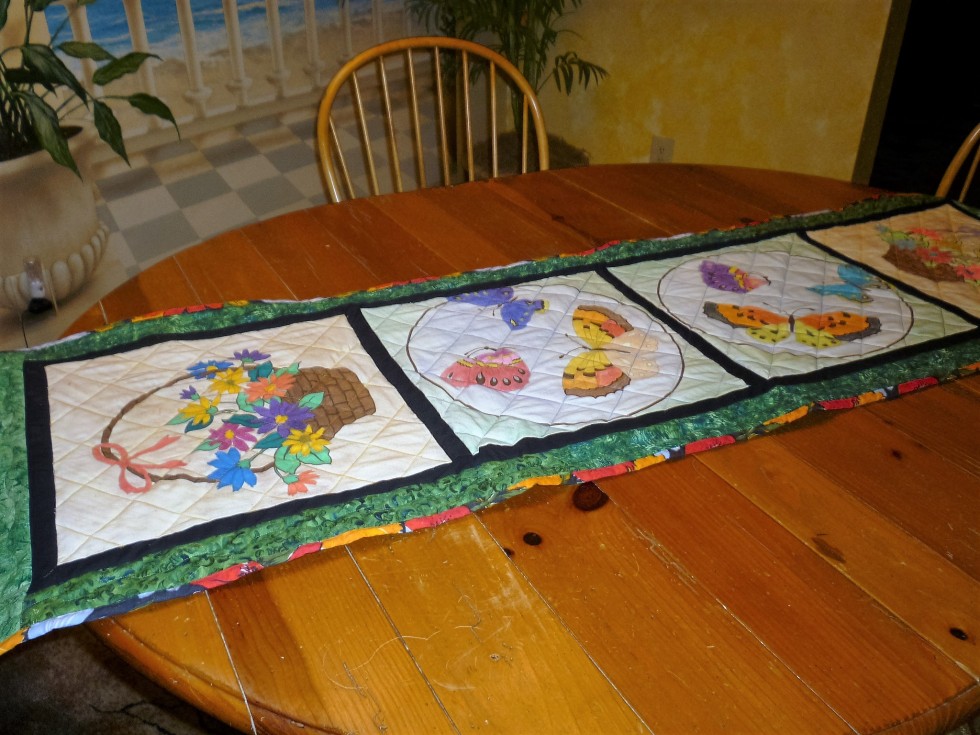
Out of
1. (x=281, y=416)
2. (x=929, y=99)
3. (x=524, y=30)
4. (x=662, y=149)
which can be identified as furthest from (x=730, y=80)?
(x=281, y=416)

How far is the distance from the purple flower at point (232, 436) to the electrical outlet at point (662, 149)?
7.39ft

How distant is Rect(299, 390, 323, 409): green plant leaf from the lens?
2.97 ft

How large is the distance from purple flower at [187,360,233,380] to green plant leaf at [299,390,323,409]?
12 centimetres

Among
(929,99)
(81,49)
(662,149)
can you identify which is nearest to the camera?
(81,49)

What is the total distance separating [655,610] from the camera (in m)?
0.70

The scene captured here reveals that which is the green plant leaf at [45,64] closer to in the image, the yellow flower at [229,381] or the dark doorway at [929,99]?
the yellow flower at [229,381]

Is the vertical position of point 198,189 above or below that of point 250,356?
below

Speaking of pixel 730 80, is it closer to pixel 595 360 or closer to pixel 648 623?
pixel 595 360

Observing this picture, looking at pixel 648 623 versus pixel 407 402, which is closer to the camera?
pixel 648 623

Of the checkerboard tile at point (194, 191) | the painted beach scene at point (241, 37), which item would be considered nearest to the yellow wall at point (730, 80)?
the painted beach scene at point (241, 37)

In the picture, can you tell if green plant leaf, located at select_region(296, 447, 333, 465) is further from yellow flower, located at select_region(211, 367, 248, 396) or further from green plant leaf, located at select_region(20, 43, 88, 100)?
green plant leaf, located at select_region(20, 43, 88, 100)

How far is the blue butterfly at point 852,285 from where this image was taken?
1.14 metres

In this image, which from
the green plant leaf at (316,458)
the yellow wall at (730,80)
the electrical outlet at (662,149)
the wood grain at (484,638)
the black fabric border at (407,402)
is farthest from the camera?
the electrical outlet at (662,149)

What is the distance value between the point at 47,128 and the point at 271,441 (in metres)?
1.50
